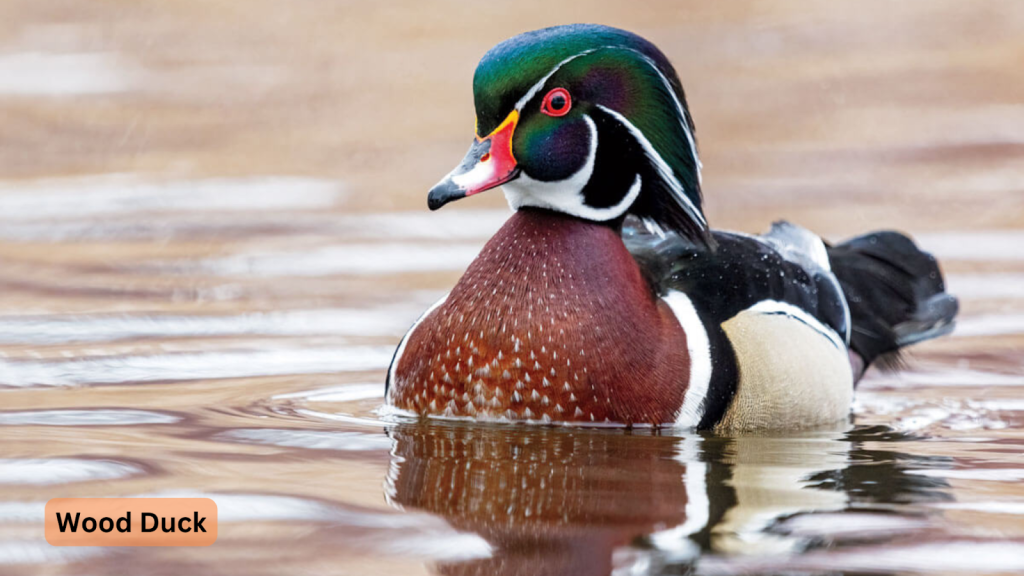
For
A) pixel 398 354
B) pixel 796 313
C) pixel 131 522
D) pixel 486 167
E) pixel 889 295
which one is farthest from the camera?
pixel 889 295

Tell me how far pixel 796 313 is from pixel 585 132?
3.51ft

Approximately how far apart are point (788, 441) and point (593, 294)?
2.62ft

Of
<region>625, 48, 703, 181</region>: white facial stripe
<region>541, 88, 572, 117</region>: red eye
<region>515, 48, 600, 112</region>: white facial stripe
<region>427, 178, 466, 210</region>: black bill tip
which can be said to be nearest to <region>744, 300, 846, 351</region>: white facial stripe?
<region>625, 48, 703, 181</region>: white facial stripe

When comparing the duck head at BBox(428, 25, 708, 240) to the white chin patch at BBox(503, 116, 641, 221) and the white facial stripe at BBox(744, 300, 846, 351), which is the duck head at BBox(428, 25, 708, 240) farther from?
the white facial stripe at BBox(744, 300, 846, 351)

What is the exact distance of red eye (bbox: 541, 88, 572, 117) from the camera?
16.5ft

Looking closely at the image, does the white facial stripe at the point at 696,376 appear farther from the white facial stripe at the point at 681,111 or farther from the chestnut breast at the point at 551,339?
the white facial stripe at the point at 681,111

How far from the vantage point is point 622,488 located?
4.51 meters

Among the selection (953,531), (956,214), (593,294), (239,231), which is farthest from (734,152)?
(953,531)

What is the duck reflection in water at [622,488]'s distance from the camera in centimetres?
393

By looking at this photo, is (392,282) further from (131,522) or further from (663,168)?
(131,522)

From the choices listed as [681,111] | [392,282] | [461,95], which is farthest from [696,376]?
[461,95]

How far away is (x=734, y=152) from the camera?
10.5 m

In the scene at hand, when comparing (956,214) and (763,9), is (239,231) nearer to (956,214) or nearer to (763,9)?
(956,214)

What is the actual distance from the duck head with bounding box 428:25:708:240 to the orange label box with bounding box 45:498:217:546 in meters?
1.19
